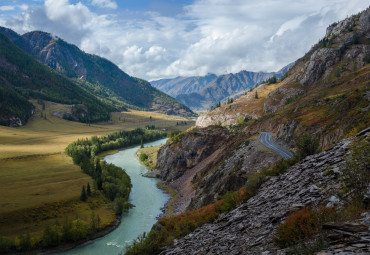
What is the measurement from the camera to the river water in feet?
196

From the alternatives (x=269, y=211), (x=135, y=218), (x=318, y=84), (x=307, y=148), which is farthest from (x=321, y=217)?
(x=318, y=84)

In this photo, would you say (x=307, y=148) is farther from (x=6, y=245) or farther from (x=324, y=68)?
(x=324, y=68)

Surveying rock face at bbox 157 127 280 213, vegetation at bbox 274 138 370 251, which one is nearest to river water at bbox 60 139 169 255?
rock face at bbox 157 127 280 213

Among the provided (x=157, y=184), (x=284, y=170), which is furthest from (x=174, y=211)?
(x=284, y=170)

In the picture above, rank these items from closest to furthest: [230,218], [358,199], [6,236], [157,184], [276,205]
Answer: [358,199] → [276,205] → [230,218] → [6,236] → [157,184]

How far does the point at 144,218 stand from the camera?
75812 mm

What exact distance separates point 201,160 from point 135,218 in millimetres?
46109

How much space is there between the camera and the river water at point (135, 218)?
59750mm

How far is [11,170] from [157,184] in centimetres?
6240

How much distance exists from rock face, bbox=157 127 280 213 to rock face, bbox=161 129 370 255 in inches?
1413

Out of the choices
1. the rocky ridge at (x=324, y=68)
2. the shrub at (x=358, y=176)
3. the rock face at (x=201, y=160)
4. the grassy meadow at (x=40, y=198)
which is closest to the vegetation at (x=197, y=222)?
the shrub at (x=358, y=176)

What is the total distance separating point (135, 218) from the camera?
76.5 meters

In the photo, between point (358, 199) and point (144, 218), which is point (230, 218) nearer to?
point (358, 199)

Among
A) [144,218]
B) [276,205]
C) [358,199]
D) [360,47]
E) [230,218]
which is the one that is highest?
[360,47]
